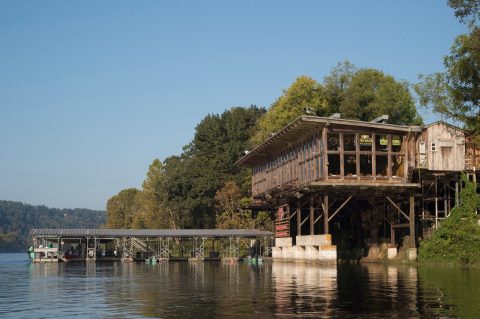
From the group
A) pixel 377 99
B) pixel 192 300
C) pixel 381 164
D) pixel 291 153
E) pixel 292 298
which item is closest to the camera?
pixel 292 298

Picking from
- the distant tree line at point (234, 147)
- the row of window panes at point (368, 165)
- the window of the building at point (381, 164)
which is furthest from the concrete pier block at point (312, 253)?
the distant tree line at point (234, 147)

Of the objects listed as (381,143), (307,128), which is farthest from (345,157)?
(307,128)

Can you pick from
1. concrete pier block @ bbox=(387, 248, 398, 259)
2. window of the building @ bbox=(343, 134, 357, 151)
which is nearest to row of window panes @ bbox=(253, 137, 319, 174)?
window of the building @ bbox=(343, 134, 357, 151)

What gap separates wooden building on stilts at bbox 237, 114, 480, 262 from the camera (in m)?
56.8

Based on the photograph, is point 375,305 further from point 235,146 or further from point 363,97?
point 235,146

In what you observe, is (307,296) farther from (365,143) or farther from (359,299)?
(365,143)

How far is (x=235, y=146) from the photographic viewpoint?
115m

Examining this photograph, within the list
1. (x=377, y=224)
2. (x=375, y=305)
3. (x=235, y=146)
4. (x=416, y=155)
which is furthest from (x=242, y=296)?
(x=235, y=146)

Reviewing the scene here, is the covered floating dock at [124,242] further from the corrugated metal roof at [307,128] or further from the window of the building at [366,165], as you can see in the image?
the window of the building at [366,165]

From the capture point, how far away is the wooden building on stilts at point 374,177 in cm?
5678

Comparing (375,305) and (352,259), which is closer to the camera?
(375,305)

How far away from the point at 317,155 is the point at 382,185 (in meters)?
6.24

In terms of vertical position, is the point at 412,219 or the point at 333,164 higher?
the point at 333,164

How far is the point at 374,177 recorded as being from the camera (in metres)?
57.0
